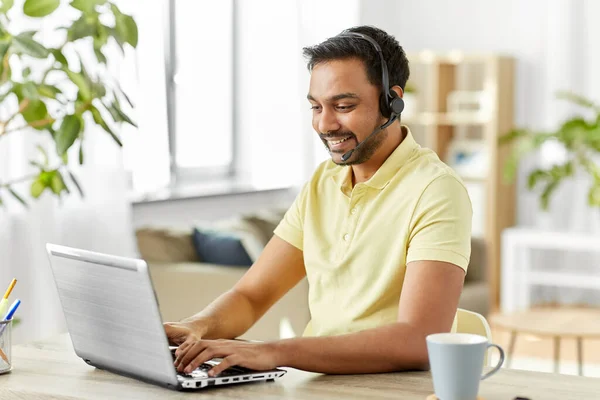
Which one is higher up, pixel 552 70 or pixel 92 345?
pixel 552 70

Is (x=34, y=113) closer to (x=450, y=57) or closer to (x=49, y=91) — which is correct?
(x=49, y=91)

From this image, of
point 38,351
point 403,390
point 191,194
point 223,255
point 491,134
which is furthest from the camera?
point 491,134

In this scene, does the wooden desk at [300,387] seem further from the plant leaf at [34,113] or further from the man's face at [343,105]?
the plant leaf at [34,113]

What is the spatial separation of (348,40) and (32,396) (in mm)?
883

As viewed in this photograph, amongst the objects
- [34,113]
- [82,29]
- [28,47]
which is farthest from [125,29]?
[34,113]

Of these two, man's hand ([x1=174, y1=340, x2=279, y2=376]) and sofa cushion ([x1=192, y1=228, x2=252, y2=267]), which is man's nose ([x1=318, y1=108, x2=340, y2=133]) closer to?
man's hand ([x1=174, y1=340, x2=279, y2=376])

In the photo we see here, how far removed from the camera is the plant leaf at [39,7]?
2305 millimetres

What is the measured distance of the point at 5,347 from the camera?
1.66m

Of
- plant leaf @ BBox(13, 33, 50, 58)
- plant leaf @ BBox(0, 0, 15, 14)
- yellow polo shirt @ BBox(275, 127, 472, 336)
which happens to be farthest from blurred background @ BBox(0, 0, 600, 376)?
yellow polo shirt @ BBox(275, 127, 472, 336)

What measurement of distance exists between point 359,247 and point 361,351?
12.5 inches

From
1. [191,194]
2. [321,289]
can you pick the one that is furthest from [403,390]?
[191,194]

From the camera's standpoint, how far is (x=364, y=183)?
6.37 feet

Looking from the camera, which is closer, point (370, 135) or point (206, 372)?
point (206, 372)

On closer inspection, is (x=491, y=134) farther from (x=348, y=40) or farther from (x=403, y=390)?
(x=403, y=390)
